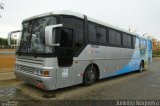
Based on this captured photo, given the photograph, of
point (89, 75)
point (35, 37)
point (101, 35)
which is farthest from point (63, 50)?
point (101, 35)

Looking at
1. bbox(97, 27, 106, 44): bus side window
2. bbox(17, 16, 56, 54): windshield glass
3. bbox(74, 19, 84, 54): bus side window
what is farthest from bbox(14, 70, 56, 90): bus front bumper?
bbox(97, 27, 106, 44): bus side window

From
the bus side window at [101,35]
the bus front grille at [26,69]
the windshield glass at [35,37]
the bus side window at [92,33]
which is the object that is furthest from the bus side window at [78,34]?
the bus front grille at [26,69]

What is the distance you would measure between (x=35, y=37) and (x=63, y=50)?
4.09 feet

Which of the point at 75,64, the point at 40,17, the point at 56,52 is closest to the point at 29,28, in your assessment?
the point at 40,17

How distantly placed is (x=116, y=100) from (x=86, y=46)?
2.82m

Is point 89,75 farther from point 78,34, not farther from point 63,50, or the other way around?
point 63,50

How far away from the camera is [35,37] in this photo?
22.2ft

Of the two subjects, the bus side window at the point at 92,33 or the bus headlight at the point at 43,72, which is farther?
the bus side window at the point at 92,33

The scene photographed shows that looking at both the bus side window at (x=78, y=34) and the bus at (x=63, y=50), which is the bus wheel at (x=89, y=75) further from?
the bus side window at (x=78, y=34)

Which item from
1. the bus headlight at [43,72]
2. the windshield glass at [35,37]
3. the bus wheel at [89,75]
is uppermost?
the windshield glass at [35,37]

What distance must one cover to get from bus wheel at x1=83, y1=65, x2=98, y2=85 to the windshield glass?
245 cm

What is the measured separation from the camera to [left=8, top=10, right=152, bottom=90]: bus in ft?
20.5

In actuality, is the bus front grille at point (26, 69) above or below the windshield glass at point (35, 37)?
below

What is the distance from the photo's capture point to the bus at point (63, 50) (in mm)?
6250
